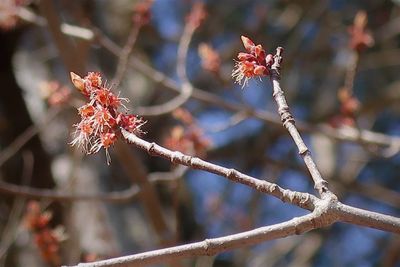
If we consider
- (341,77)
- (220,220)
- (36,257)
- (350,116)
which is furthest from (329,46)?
(36,257)

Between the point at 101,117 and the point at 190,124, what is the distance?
1.62 meters

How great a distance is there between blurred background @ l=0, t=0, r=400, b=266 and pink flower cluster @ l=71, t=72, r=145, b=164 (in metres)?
1.09

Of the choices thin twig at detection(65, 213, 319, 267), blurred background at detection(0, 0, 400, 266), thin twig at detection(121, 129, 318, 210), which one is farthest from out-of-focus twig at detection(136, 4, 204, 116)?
thin twig at detection(65, 213, 319, 267)

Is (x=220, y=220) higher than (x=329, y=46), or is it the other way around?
(x=329, y=46)

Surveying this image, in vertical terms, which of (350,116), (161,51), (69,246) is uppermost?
(161,51)

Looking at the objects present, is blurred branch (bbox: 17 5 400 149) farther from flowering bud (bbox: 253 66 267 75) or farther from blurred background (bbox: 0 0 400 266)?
flowering bud (bbox: 253 66 267 75)

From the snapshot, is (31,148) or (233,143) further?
(233,143)

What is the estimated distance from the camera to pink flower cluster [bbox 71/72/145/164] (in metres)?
1.39

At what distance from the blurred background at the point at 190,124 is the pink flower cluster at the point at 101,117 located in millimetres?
1089

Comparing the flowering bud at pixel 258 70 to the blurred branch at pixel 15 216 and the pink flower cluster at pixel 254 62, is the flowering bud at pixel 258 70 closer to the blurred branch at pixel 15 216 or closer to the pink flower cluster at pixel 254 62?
the pink flower cluster at pixel 254 62

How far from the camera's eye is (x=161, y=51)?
5.44 m

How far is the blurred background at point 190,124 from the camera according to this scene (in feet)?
9.60

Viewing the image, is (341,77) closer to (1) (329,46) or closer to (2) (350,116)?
(1) (329,46)

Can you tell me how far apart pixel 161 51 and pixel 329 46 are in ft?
4.45
